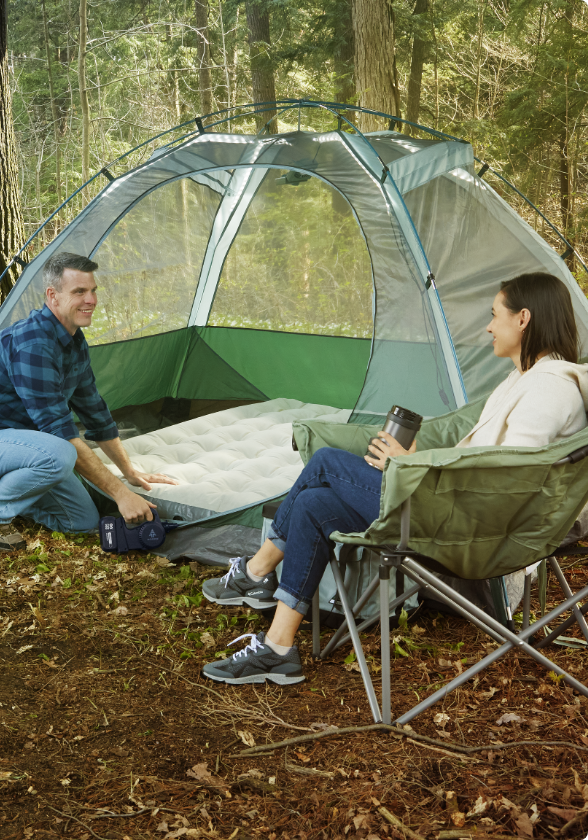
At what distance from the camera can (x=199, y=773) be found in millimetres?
1696

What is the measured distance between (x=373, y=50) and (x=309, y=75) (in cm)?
415

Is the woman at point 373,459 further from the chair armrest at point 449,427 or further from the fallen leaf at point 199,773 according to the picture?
the fallen leaf at point 199,773

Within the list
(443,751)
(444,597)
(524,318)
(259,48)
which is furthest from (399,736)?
(259,48)

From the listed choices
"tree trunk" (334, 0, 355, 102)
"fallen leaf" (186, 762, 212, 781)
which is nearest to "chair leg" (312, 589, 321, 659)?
"fallen leaf" (186, 762, 212, 781)

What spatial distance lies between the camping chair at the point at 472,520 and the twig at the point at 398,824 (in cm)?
31

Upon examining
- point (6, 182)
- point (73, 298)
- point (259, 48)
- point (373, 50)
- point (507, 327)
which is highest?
point (259, 48)

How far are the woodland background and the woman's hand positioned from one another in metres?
2.98

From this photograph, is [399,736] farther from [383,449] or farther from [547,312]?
[547,312]

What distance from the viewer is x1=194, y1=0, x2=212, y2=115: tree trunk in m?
9.60

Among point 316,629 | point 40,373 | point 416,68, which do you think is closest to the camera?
point 316,629

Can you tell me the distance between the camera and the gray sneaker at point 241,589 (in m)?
2.40

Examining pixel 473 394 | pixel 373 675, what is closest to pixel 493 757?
pixel 373 675

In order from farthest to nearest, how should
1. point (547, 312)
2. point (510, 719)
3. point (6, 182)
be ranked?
point (6, 182)
point (547, 312)
point (510, 719)

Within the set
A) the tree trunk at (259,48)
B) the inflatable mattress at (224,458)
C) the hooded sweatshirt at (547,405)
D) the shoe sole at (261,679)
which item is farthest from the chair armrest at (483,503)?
the tree trunk at (259,48)
